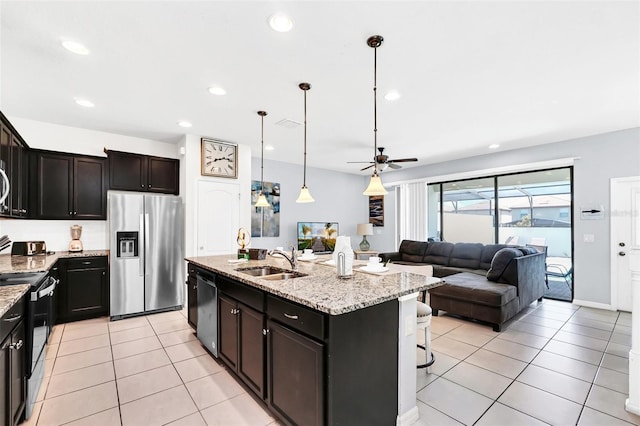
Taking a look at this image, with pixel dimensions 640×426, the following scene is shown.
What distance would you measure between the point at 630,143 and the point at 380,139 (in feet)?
11.6

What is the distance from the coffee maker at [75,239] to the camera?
4.04m

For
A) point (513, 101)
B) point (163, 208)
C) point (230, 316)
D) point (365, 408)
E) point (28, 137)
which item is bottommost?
point (365, 408)

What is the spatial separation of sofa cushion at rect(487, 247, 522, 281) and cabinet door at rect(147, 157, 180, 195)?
4.95m

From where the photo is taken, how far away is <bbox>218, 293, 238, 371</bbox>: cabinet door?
241 cm

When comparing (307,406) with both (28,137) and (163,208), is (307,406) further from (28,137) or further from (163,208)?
(28,137)

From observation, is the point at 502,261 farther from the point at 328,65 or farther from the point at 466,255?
the point at 328,65

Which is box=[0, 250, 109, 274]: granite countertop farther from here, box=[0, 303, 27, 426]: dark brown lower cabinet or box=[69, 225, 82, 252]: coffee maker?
box=[0, 303, 27, 426]: dark brown lower cabinet

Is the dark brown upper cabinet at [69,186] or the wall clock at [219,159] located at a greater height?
the wall clock at [219,159]

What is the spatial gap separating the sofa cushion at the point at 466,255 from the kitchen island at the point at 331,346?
3.91 meters

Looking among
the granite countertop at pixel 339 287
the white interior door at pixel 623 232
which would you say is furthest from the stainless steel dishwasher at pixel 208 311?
the white interior door at pixel 623 232

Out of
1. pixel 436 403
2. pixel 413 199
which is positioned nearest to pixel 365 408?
pixel 436 403

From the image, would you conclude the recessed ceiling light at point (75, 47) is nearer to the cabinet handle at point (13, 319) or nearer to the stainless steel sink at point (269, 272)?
the cabinet handle at point (13, 319)

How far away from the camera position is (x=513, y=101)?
3312 mm

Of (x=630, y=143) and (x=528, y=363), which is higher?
(x=630, y=143)
